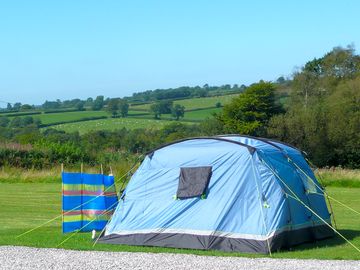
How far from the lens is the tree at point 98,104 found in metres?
103

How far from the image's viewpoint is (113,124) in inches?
3383

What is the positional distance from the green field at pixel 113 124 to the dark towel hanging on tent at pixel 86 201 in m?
59.7

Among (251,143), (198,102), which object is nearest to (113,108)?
(198,102)

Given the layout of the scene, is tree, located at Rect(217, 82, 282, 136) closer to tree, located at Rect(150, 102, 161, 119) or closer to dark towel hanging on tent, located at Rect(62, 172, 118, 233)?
tree, located at Rect(150, 102, 161, 119)

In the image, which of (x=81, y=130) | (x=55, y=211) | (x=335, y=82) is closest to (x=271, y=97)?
(x=335, y=82)

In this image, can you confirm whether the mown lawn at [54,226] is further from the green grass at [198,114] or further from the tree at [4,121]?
the green grass at [198,114]

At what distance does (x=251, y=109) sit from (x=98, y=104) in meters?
41.2

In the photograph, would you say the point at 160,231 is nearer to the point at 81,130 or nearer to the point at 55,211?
the point at 55,211

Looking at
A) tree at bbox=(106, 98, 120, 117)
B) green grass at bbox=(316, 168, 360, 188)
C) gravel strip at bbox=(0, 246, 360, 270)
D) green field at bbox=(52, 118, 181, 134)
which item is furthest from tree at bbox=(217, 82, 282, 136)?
gravel strip at bbox=(0, 246, 360, 270)

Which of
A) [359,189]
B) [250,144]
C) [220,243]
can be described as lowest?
[359,189]

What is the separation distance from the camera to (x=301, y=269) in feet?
40.5

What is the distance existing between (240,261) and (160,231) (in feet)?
8.93

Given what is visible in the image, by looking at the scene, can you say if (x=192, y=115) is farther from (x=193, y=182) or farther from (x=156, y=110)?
(x=193, y=182)

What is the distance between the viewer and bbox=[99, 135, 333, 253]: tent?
14.9m
